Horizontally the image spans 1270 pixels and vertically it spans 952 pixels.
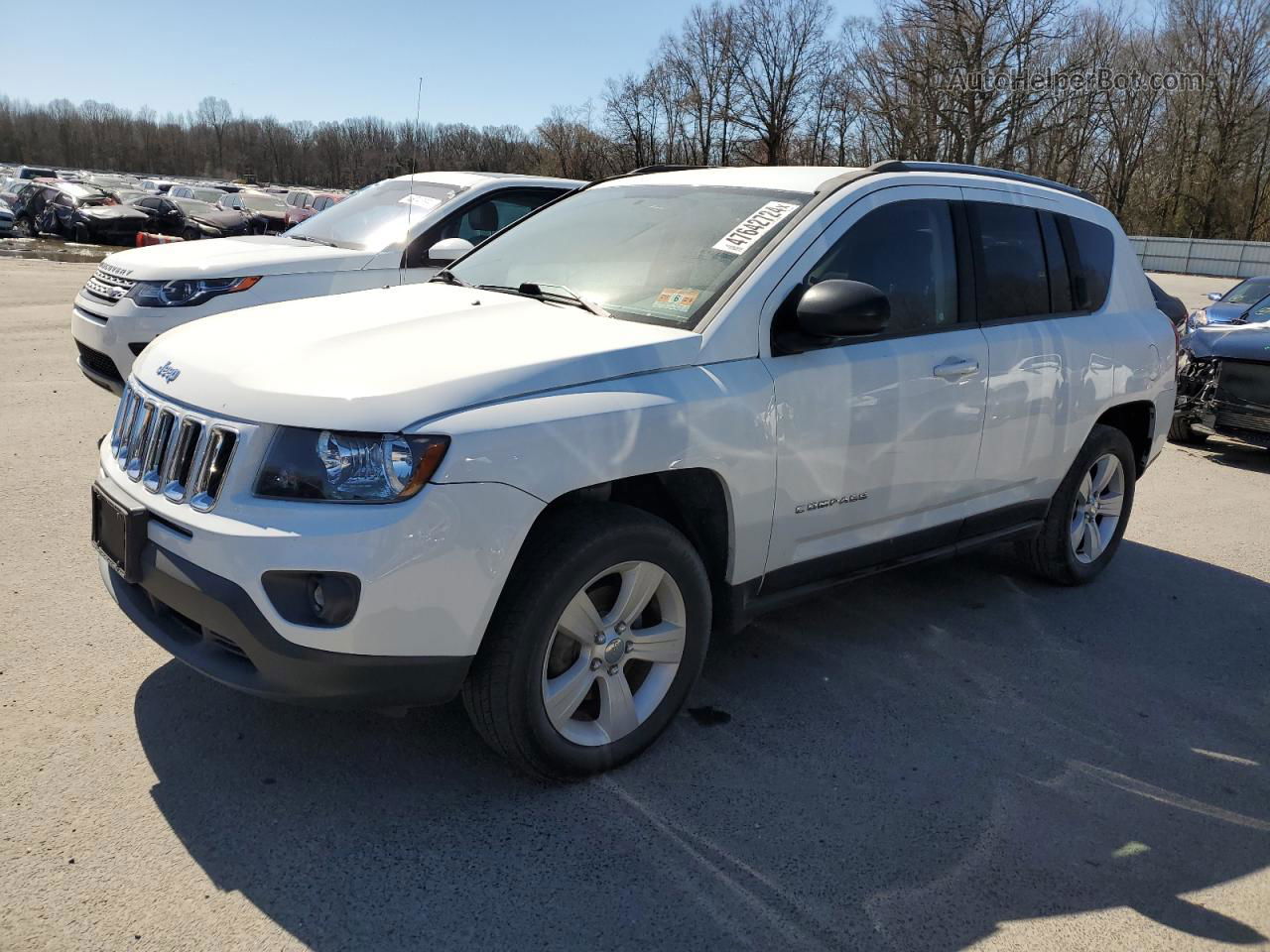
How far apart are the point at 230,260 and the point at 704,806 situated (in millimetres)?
5259

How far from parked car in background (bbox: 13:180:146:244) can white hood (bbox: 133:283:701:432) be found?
2896cm

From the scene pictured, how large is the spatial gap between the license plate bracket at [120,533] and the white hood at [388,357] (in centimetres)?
36

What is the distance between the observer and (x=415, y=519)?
8.53 feet

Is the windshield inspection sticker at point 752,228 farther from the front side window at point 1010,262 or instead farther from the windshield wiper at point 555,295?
the front side window at point 1010,262

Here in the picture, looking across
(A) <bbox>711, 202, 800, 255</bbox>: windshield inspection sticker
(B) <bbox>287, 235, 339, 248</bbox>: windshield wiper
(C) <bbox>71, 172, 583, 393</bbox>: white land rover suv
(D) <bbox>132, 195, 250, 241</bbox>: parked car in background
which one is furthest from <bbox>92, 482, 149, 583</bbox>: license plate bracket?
(D) <bbox>132, 195, 250, 241</bbox>: parked car in background

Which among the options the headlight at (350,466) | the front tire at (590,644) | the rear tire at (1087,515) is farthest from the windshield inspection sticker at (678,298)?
the rear tire at (1087,515)

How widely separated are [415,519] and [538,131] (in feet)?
151

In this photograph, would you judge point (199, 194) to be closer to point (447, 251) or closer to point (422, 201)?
point (422, 201)

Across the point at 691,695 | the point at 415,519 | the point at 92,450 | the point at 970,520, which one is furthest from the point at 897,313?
the point at 92,450

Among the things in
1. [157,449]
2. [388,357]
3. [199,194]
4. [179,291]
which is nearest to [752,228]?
[388,357]

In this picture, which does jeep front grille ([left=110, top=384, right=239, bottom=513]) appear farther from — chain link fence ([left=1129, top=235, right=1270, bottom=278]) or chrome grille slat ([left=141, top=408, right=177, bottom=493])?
chain link fence ([left=1129, top=235, right=1270, bottom=278])

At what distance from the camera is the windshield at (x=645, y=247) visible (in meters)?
3.52

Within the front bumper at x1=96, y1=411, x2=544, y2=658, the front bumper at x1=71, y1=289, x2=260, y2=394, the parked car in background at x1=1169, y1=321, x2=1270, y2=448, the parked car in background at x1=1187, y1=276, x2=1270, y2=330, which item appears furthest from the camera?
the parked car in background at x1=1187, y1=276, x2=1270, y2=330

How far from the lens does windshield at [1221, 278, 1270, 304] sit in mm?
14906
